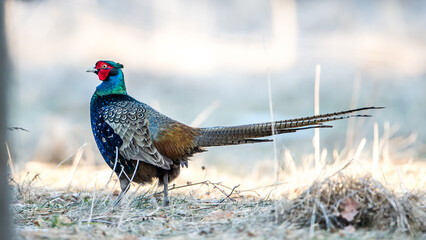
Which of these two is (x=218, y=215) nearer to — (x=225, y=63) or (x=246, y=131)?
(x=246, y=131)

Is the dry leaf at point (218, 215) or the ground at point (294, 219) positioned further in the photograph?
the dry leaf at point (218, 215)

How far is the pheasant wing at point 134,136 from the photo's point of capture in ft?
16.1

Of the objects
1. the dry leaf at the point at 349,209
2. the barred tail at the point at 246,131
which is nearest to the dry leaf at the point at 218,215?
the barred tail at the point at 246,131

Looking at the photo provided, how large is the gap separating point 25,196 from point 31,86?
12.7 m

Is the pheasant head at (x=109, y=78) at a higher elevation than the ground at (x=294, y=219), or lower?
higher

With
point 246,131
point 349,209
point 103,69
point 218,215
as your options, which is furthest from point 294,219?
point 103,69

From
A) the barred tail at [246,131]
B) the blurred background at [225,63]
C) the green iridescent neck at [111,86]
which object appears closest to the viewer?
the barred tail at [246,131]

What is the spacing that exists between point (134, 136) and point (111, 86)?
67 centimetres

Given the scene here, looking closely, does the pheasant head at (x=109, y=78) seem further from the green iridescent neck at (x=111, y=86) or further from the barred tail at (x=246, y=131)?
the barred tail at (x=246, y=131)

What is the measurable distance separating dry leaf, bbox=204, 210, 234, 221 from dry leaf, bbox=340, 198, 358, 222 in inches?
35.2

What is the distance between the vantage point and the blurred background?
12.6m

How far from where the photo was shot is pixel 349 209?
11.5ft

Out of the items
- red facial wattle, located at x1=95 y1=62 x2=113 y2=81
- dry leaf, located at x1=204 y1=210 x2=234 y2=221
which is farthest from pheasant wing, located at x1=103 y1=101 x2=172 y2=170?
dry leaf, located at x1=204 y1=210 x2=234 y2=221

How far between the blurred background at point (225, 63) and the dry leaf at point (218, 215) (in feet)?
16.6
